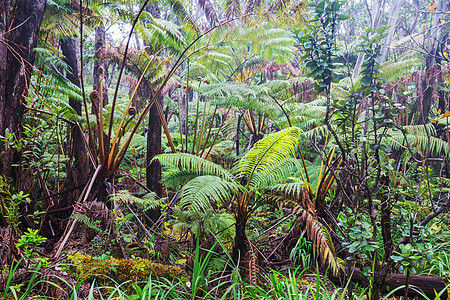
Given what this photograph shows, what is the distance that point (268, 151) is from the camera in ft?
8.13

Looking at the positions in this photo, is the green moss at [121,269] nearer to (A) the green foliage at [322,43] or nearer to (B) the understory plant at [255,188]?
(B) the understory plant at [255,188]

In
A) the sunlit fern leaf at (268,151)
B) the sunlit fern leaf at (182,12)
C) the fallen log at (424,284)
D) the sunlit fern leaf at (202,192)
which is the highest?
the sunlit fern leaf at (182,12)

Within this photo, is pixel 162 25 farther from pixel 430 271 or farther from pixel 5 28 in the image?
pixel 430 271

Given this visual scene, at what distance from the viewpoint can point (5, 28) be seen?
7.94 ft

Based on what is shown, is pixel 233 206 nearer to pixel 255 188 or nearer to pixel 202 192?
pixel 255 188

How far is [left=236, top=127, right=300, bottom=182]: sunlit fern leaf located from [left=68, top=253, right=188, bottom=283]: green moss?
0.96 m

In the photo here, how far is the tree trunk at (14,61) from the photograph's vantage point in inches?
93.6

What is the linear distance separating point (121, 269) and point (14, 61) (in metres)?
2.03

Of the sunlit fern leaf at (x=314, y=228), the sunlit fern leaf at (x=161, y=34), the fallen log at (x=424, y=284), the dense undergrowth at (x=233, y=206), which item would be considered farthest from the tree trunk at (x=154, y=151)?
the fallen log at (x=424, y=284)

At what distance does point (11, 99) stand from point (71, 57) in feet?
5.72

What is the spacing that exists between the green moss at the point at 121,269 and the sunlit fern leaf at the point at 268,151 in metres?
0.96

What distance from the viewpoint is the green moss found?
1955 mm

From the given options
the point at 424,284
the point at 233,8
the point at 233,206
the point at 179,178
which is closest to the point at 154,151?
the point at 179,178

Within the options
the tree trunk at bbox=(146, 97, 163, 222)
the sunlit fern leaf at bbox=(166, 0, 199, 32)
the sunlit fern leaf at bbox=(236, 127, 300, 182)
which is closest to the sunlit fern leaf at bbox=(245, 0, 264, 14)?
the sunlit fern leaf at bbox=(166, 0, 199, 32)
